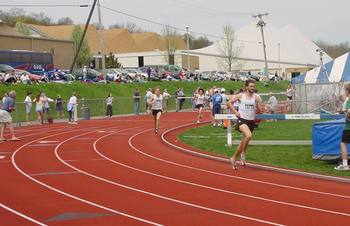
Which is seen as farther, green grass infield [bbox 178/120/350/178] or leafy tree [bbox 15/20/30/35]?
leafy tree [bbox 15/20/30/35]

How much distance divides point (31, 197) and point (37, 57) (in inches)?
2086

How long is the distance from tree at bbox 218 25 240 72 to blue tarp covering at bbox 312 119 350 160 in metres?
86.8

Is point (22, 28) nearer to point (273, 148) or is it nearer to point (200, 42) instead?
point (200, 42)

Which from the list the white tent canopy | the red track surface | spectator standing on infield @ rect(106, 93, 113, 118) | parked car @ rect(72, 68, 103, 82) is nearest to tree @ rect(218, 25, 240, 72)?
the white tent canopy

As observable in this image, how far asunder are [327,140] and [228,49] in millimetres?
88777

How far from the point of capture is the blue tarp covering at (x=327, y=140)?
14.4 m

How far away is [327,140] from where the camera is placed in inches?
574

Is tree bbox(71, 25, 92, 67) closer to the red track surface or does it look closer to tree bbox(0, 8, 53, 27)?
tree bbox(0, 8, 53, 27)

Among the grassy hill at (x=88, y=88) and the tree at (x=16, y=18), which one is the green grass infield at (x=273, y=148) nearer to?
the grassy hill at (x=88, y=88)

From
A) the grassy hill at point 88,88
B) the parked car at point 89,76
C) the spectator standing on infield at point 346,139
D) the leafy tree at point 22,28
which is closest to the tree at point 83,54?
the leafy tree at point 22,28

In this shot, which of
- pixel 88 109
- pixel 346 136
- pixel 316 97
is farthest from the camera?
pixel 88 109

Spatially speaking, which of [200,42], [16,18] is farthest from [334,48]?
[16,18]

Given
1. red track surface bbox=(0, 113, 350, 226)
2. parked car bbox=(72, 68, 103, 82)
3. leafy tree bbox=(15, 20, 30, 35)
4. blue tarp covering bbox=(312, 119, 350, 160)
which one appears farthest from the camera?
leafy tree bbox=(15, 20, 30, 35)

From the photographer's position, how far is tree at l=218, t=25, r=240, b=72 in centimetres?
10131
